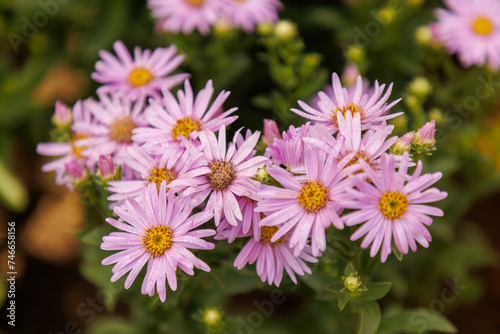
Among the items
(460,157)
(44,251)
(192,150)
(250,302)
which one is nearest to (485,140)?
(460,157)

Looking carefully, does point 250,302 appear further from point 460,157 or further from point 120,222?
point 120,222

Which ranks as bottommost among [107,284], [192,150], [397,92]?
[107,284]

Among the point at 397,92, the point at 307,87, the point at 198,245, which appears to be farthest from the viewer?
the point at 397,92

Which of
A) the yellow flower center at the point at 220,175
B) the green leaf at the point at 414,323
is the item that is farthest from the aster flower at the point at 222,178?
the green leaf at the point at 414,323

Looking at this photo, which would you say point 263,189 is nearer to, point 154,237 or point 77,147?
point 154,237

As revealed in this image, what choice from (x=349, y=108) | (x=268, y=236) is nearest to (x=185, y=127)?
(x=268, y=236)

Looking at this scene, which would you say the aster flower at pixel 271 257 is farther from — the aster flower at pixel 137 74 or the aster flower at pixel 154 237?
the aster flower at pixel 137 74
